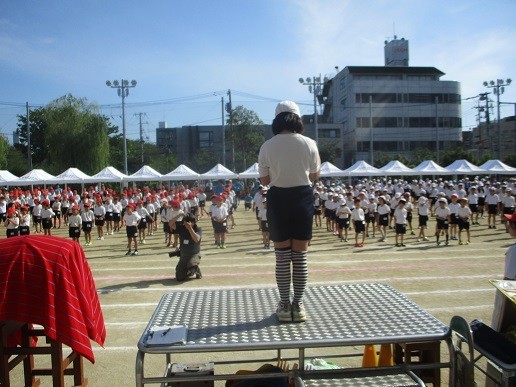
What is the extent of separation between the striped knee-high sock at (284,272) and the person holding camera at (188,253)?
7.40 metres

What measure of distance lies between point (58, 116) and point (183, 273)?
38543 millimetres

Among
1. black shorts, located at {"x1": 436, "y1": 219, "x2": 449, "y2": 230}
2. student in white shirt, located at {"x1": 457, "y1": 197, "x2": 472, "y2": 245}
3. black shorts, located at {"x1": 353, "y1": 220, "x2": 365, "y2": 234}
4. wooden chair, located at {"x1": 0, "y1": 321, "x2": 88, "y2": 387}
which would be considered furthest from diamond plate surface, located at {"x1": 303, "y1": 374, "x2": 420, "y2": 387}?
student in white shirt, located at {"x1": 457, "y1": 197, "x2": 472, "y2": 245}

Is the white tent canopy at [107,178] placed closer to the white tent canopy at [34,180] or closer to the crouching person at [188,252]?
the white tent canopy at [34,180]

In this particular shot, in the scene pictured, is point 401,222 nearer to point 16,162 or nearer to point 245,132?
point 245,132

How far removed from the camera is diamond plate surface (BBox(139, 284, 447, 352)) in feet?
10.7

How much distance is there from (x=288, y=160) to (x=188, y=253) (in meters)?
7.75

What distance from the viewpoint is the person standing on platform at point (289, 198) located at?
3.89 meters

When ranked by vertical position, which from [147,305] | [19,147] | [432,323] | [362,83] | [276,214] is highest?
[362,83]

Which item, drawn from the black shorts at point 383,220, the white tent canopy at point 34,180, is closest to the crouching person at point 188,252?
the black shorts at point 383,220

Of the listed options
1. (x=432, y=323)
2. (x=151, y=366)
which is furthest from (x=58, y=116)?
(x=432, y=323)

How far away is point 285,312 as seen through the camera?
151 inches

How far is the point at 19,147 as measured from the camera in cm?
6944

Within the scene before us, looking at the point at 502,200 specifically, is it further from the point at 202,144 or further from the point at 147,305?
the point at 202,144

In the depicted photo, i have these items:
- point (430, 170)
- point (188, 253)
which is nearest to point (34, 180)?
point (188, 253)
